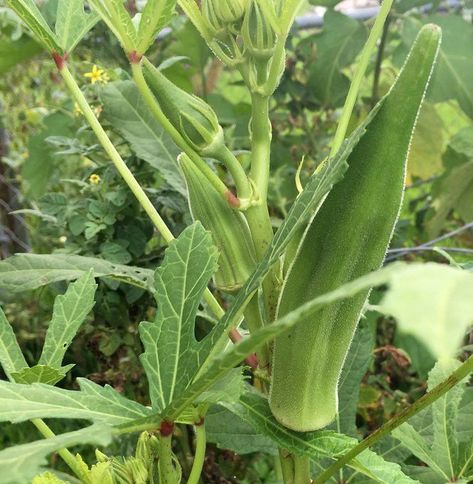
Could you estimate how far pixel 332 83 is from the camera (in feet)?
4.58

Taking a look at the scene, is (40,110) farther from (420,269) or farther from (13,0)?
(420,269)

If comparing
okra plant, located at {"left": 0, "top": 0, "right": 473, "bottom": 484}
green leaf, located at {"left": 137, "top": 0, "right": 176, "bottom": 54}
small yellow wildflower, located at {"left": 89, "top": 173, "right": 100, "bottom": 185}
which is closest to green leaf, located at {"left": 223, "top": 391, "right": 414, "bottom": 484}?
okra plant, located at {"left": 0, "top": 0, "right": 473, "bottom": 484}

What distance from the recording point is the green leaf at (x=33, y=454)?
360 mm

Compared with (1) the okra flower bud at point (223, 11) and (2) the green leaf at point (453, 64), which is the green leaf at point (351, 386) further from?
(2) the green leaf at point (453, 64)

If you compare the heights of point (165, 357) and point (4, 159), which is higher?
point (165, 357)

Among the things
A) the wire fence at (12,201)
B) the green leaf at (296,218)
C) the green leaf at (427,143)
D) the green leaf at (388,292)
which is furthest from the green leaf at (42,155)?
the green leaf at (388,292)

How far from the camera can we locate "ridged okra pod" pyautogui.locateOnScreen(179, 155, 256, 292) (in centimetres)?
63

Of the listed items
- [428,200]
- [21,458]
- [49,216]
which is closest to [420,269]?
[21,458]

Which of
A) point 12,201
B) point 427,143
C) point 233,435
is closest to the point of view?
point 233,435

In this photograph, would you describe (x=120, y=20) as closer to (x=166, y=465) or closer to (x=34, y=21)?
(x=34, y=21)

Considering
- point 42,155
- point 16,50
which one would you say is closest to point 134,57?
point 16,50

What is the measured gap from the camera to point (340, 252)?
1.84 ft

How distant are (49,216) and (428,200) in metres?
0.90

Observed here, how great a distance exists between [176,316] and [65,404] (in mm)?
110
